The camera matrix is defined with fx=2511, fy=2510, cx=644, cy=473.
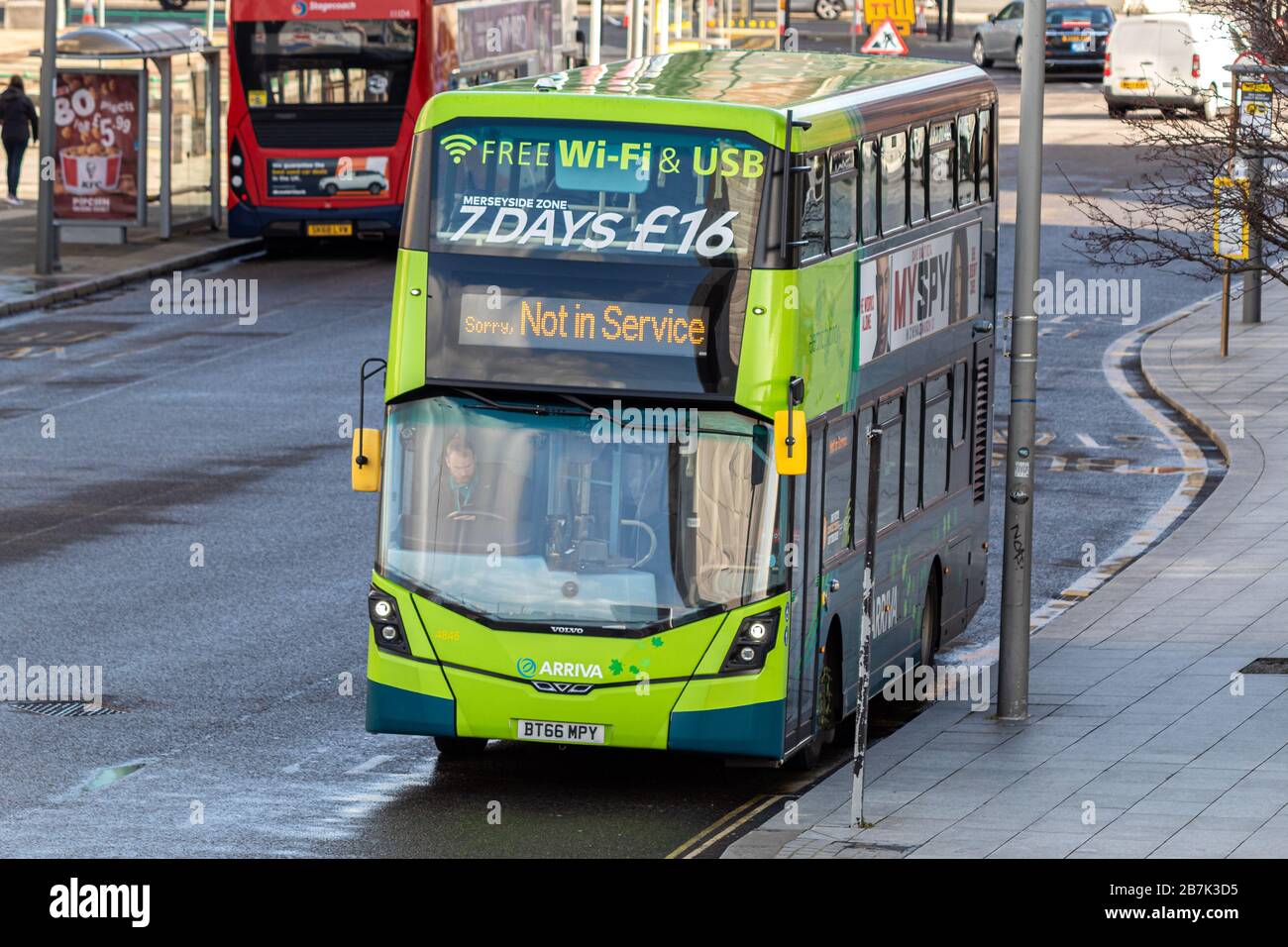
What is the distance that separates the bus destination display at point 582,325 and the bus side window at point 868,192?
6.43 ft

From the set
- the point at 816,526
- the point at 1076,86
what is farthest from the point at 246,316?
the point at 1076,86

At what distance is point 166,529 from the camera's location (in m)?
20.0

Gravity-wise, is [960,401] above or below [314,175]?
below

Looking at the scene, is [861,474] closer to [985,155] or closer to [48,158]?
[985,155]

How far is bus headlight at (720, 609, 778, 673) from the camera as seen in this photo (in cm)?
1304

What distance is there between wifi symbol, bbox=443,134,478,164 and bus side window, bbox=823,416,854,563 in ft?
8.20

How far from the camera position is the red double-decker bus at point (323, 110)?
35969mm

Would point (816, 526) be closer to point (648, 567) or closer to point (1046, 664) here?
point (648, 567)

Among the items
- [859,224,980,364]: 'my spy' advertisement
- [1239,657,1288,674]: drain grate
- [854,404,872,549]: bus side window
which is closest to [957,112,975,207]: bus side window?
[859,224,980,364]: 'my spy' advertisement

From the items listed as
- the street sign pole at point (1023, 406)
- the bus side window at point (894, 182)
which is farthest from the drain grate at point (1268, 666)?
the bus side window at point (894, 182)

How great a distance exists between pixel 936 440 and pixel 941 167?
1.79 m

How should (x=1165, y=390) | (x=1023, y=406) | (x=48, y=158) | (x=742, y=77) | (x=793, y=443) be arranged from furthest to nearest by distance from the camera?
(x=48, y=158) < (x=1165, y=390) < (x=1023, y=406) < (x=742, y=77) < (x=793, y=443)

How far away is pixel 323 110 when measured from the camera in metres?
36.0

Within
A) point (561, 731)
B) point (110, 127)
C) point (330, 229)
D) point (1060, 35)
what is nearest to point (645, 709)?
point (561, 731)
